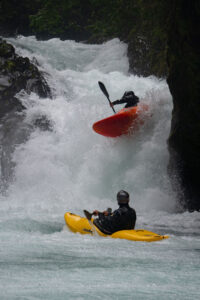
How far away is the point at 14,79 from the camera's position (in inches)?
557

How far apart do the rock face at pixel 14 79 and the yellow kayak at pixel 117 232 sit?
722 centimetres

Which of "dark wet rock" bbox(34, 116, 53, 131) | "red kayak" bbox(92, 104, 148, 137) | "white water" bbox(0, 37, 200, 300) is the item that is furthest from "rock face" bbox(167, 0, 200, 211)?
"dark wet rock" bbox(34, 116, 53, 131)

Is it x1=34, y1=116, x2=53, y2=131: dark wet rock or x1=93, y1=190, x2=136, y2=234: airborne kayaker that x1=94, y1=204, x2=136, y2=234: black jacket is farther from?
x1=34, y1=116, x2=53, y2=131: dark wet rock

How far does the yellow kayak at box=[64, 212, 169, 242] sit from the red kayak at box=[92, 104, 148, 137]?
313 cm

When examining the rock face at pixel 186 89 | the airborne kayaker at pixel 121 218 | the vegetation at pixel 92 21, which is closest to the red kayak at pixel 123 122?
the rock face at pixel 186 89

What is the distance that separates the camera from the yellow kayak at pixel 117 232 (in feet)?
19.3

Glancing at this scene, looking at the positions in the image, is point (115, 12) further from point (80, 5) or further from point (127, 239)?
point (127, 239)

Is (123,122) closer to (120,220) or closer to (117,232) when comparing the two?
(120,220)

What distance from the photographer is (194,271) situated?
4453 millimetres

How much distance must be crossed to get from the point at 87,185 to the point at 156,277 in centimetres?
623

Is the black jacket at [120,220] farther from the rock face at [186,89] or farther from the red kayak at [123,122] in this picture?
the red kayak at [123,122]

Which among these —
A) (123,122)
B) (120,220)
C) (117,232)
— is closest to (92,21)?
(123,122)

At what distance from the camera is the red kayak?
→ 9.78 meters

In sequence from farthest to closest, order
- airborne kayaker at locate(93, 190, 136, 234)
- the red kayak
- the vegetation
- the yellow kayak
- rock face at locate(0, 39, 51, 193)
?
1. the vegetation
2. rock face at locate(0, 39, 51, 193)
3. the red kayak
4. airborne kayaker at locate(93, 190, 136, 234)
5. the yellow kayak
